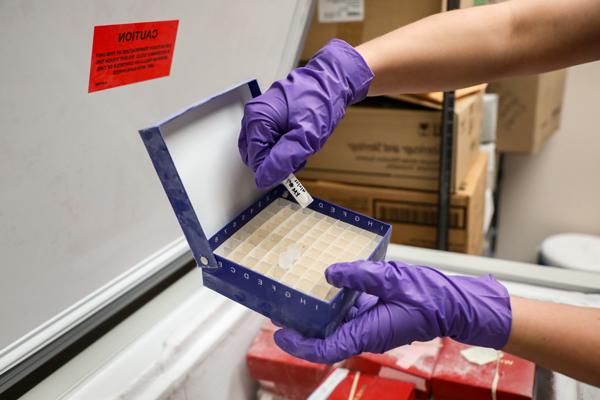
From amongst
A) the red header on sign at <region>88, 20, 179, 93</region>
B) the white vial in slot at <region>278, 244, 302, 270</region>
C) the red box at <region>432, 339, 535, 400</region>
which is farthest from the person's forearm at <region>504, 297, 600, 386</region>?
the red header on sign at <region>88, 20, 179, 93</region>

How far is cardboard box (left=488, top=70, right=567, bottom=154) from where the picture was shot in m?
2.35

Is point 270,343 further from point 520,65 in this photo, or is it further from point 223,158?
point 520,65

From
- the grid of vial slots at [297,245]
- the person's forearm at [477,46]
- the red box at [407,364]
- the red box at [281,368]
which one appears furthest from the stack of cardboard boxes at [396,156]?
the grid of vial slots at [297,245]

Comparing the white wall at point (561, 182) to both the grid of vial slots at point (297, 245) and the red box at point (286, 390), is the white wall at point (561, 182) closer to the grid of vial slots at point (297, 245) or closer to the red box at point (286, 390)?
the red box at point (286, 390)

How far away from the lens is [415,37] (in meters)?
0.97

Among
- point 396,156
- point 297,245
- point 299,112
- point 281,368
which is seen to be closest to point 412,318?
point 297,245

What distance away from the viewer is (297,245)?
838mm

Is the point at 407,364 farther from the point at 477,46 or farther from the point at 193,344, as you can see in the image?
the point at 477,46

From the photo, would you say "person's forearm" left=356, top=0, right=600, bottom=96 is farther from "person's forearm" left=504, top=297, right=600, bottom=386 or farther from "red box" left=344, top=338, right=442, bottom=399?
"red box" left=344, top=338, right=442, bottom=399

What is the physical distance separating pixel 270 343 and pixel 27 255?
24.8 inches

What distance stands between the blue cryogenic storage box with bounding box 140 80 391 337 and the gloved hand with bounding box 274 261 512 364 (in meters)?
0.03

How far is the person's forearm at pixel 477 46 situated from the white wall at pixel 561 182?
1.83 metres

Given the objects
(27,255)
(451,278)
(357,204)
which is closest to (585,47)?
(451,278)

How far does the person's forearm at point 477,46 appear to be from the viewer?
95 cm
